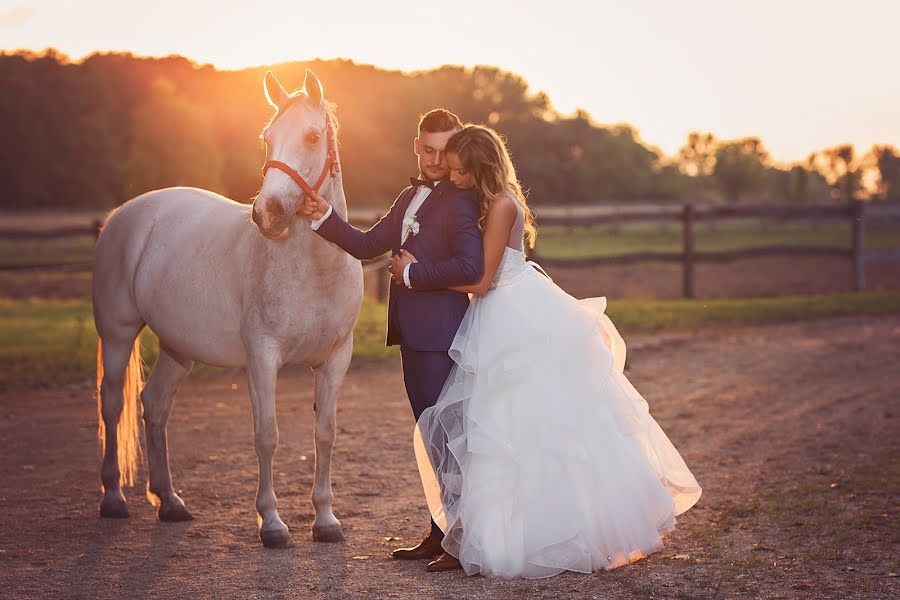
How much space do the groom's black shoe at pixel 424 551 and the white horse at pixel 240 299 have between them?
0.48 metres

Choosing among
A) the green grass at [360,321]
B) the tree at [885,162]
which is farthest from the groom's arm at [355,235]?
the tree at [885,162]

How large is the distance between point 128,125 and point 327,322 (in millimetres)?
39394

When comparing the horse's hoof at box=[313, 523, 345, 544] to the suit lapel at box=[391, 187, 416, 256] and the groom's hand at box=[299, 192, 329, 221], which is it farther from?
the groom's hand at box=[299, 192, 329, 221]

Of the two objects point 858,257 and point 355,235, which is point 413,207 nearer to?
point 355,235

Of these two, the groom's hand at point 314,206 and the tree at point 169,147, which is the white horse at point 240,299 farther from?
the tree at point 169,147

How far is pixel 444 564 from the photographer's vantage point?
4.16 m

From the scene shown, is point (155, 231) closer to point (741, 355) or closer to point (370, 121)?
point (741, 355)

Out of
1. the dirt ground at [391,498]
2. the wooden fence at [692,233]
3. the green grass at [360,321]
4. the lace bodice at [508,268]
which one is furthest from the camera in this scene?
the wooden fence at [692,233]

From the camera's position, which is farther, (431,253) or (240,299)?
(240,299)

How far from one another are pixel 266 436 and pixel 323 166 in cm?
135

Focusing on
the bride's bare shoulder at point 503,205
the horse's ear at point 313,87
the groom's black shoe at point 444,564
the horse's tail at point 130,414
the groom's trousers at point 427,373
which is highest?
the horse's ear at point 313,87

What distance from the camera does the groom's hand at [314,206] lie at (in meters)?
4.31

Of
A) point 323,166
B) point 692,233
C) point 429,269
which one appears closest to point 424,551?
point 429,269

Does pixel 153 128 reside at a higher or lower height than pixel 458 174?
higher
